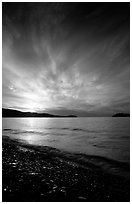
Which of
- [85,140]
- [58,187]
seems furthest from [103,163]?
[85,140]

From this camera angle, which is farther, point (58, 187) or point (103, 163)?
point (103, 163)

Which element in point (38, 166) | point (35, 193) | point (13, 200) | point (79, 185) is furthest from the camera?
point (38, 166)

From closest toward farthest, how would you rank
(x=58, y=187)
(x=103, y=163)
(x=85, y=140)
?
(x=58, y=187), (x=103, y=163), (x=85, y=140)

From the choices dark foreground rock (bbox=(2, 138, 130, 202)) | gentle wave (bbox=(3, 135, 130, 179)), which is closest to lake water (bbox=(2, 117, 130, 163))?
gentle wave (bbox=(3, 135, 130, 179))

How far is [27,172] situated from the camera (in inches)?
276

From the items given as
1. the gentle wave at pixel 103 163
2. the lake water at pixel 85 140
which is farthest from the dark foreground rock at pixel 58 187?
the lake water at pixel 85 140

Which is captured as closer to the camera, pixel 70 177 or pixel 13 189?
pixel 13 189

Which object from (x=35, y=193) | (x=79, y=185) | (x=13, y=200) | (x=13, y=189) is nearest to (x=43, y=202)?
(x=35, y=193)

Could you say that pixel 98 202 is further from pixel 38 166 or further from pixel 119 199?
pixel 38 166

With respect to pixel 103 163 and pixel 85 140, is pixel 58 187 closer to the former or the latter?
pixel 103 163

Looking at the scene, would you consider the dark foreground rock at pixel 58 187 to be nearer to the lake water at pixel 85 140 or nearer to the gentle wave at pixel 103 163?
the gentle wave at pixel 103 163

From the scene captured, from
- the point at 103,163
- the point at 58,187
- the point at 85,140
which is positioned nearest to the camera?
the point at 58,187

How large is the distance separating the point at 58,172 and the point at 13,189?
114 inches

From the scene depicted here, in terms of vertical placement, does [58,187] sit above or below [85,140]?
above
